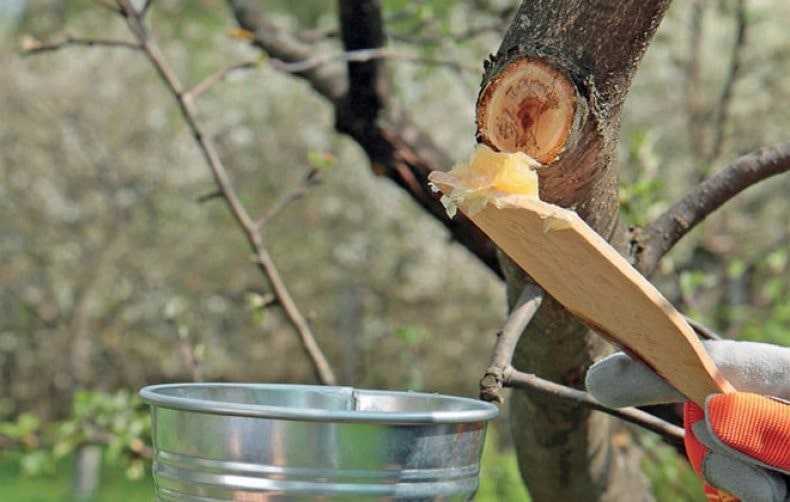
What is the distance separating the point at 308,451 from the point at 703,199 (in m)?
1.03

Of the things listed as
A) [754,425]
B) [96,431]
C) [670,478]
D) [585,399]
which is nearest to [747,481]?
[754,425]

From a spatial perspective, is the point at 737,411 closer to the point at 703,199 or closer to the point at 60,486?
the point at 703,199

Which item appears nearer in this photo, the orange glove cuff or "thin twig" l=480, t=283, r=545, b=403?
the orange glove cuff

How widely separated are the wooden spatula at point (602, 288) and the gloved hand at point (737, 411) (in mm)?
29

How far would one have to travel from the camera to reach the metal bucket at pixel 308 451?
3.01 ft

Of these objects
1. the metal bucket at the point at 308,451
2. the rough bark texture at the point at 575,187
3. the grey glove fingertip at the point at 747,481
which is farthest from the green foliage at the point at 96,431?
the grey glove fingertip at the point at 747,481

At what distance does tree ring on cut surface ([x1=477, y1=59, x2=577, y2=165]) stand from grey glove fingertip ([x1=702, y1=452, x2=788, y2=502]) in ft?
1.24

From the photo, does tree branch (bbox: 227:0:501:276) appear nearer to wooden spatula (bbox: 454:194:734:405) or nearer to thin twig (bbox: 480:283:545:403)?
thin twig (bbox: 480:283:545:403)

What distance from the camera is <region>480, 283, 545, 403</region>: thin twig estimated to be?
1175mm

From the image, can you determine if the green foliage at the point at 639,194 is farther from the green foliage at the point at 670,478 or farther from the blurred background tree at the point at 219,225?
the blurred background tree at the point at 219,225

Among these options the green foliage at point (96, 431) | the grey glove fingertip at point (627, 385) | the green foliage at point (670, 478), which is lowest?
the green foliage at point (670, 478)

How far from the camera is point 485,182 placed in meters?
0.98

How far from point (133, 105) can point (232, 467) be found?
35.8 feet

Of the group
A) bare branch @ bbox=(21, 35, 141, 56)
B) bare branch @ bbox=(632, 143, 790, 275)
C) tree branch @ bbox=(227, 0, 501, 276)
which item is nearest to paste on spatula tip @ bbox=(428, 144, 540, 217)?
bare branch @ bbox=(632, 143, 790, 275)
